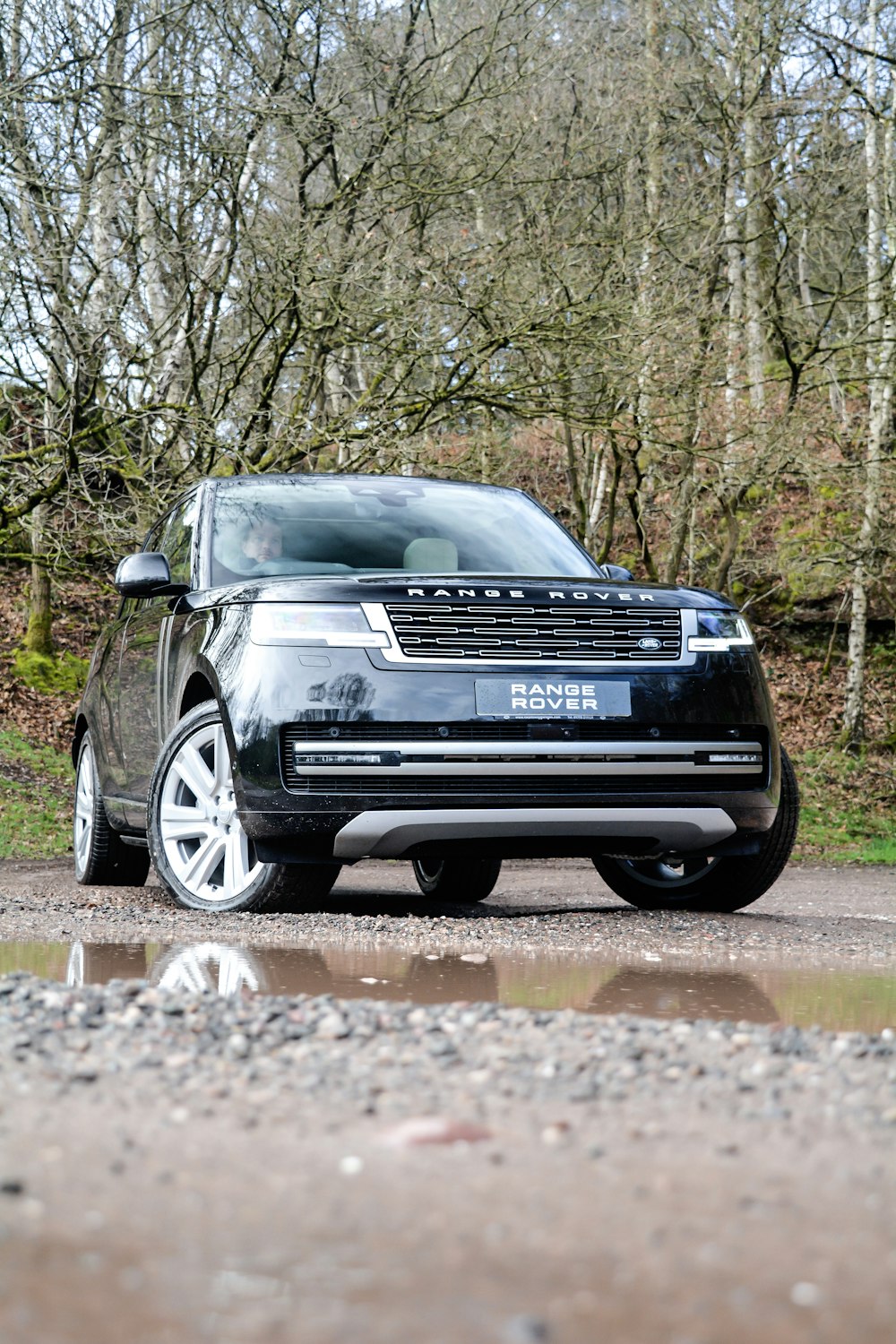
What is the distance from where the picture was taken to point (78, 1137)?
8.76 ft

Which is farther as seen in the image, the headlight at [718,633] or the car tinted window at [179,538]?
the car tinted window at [179,538]

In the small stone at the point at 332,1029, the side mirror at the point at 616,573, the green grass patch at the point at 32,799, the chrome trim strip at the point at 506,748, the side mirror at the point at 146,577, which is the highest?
the side mirror at the point at 146,577

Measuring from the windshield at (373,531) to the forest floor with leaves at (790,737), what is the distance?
18.4 feet

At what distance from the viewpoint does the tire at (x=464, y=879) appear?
8.48 m

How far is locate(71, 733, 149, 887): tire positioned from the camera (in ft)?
28.6

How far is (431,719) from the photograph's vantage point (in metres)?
6.16

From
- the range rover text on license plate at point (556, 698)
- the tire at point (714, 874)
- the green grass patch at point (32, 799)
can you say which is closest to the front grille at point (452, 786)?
the range rover text on license plate at point (556, 698)

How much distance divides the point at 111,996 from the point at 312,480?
4.32m

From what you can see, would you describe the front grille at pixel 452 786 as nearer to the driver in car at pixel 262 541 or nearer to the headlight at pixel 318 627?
the headlight at pixel 318 627

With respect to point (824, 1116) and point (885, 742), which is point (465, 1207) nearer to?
point (824, 1116)

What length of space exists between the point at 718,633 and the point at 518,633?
0.98m

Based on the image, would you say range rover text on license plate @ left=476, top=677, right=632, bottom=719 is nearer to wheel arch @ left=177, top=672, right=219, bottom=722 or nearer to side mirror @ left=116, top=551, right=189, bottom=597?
wheel arch @ left=177, top=672, right=219, bottom=722

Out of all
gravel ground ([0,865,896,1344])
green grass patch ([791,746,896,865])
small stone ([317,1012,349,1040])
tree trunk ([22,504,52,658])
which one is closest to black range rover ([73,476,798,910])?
gravel ground ([0,865,896,1344])

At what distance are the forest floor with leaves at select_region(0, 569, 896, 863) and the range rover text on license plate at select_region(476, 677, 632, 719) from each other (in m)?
7.04
